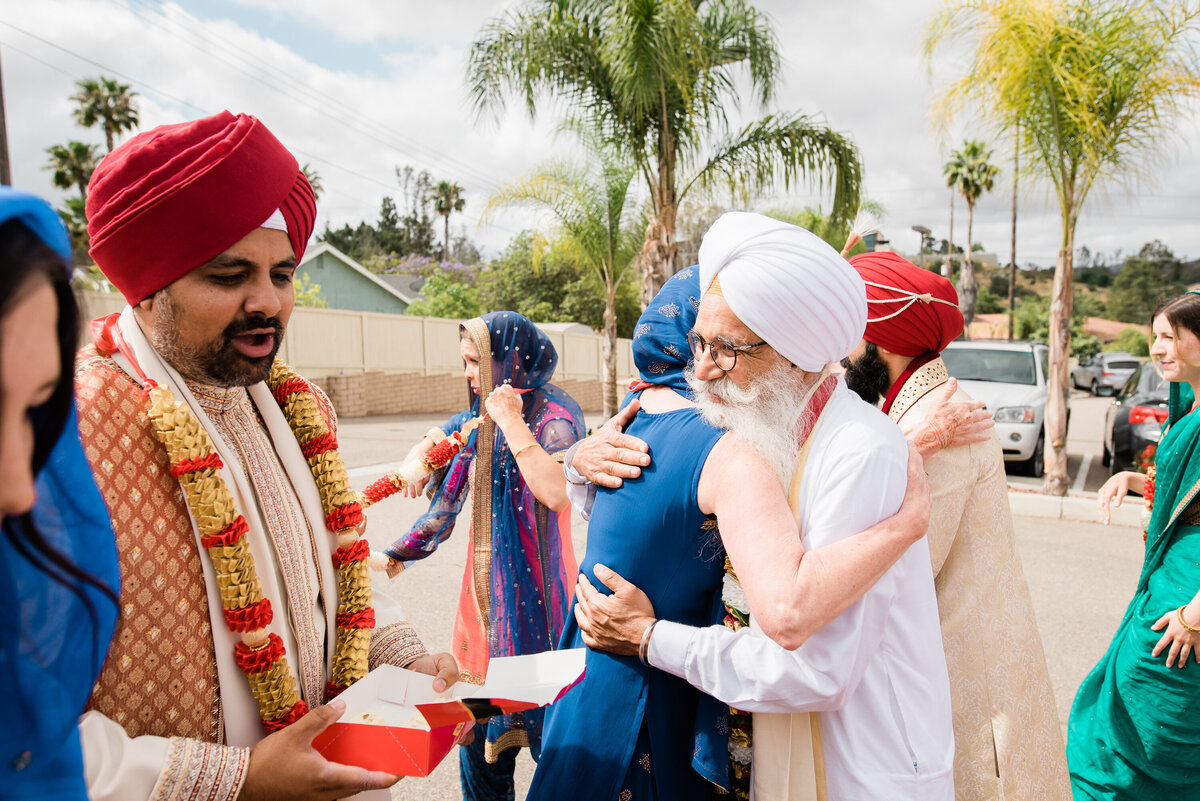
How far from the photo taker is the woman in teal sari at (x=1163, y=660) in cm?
228

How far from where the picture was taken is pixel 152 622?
1.17 meters

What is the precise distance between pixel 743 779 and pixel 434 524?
184 cm

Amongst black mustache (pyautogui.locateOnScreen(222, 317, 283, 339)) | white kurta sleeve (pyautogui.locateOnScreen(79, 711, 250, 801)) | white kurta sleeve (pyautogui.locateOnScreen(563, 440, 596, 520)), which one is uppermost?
black mustache (pyautogui.locateOnScreen(222, 317, 283, 339))

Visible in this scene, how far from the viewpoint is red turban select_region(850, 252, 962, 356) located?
2215 millimetres

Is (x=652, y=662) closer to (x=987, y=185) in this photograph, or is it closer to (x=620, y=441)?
(x=620, y=441)

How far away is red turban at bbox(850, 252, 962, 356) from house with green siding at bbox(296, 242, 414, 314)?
30.9 metres

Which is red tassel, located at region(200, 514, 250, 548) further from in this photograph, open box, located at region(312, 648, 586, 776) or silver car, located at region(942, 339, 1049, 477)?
silver car, located at region(942, 339, 1049, 477)

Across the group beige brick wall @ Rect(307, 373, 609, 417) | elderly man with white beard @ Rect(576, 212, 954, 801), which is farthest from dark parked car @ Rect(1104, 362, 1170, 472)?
beige brick wall @ Rect(307, 373, 609, 417)

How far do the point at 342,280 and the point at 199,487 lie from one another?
3469 centimetres

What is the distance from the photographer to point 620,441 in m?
1.67

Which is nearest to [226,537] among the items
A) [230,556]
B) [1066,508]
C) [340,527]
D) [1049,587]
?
[230,556]

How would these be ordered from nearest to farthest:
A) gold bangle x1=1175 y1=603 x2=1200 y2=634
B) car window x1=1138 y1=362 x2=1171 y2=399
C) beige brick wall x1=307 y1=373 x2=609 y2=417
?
gold bangle x1=1175 y1=603 x2=1200 y2=634 < car window x1=1138 y1=362 x2=1171 y2=399 < beige brick wall x1=307 y1=373 x2=609 y2=417

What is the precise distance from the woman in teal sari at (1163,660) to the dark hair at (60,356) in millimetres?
2787

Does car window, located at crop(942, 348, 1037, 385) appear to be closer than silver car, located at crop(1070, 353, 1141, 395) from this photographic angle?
Yes
